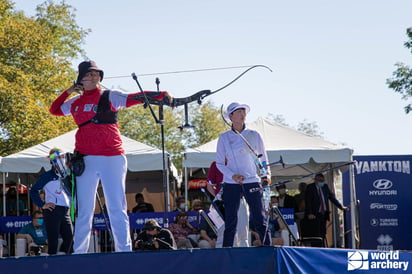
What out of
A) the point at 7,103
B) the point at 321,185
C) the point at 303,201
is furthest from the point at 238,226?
the point at 7,103

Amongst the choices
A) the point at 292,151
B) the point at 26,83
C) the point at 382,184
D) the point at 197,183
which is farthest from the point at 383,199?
the point at 26,83

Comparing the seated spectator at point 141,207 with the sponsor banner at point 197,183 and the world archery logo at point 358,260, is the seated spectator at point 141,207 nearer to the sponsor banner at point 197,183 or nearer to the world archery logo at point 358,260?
the sponsor banner at point 197,183

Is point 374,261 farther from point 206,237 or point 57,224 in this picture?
point 206,237

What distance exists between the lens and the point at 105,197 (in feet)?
22.8

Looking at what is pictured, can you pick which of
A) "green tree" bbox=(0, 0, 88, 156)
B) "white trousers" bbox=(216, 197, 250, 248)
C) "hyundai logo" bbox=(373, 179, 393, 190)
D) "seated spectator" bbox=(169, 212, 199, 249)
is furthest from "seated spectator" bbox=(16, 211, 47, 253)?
"green tree" bbox=(0, 0, 88, 156)

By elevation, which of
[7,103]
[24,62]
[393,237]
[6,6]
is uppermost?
[6,6]

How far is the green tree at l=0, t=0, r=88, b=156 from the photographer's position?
26.8 metres

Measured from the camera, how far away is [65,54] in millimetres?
36875

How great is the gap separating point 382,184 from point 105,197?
9831 millimetres

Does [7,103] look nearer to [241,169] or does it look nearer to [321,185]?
[321,185]

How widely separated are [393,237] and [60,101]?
9.88 metres

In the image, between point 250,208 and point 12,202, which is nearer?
point 250,208

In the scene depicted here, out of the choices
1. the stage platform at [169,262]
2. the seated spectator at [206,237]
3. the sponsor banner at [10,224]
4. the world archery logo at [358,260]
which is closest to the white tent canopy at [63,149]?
the sponsor banner at [10,224]

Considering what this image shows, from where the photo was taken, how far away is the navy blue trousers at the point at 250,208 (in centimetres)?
762
